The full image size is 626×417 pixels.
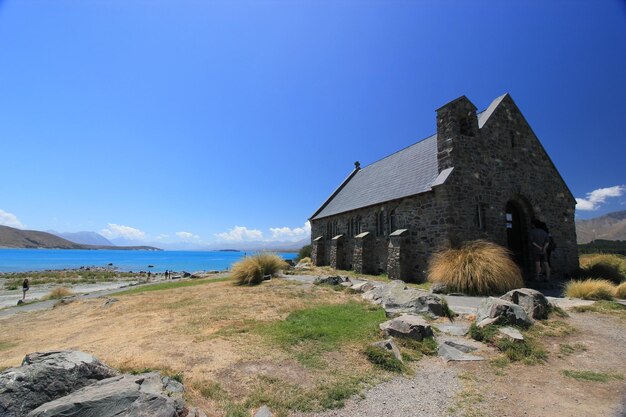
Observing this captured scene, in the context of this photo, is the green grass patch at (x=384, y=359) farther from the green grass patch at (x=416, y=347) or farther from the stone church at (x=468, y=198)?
the stone church at (x=468, y=198)

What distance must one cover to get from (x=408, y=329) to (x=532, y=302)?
367 cm

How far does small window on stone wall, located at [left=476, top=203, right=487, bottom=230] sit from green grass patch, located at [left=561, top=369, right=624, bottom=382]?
35.4ft

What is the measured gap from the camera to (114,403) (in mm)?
3291

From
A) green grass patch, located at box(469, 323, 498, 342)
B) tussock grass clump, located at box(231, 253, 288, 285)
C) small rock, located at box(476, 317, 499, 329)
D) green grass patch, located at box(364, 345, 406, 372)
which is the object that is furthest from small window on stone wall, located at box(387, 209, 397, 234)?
green grass patch, located at box(364, 345, 406, 372)

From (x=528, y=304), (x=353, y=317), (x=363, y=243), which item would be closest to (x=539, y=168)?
(x=363, y=243)

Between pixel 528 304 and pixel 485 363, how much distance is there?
10.9 feet

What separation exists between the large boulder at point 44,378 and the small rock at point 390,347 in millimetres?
4304

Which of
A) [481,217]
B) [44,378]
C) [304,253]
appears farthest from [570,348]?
[304,253]

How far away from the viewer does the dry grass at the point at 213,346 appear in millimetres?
4383

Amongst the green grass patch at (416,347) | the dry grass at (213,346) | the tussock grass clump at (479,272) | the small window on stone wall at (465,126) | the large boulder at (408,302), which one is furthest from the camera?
the small window on stone wall at (465,126)

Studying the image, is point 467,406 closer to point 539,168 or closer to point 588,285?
point 588,285

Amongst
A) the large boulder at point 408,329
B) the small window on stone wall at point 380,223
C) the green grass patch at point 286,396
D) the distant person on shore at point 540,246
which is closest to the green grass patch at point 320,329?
the large boulder at point 408,329

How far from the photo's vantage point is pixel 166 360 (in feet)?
17.7

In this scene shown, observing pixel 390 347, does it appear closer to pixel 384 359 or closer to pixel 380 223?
pixel 384 359
